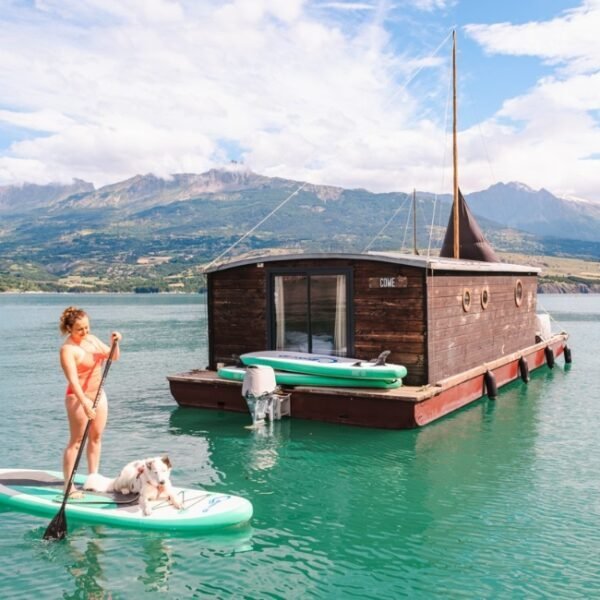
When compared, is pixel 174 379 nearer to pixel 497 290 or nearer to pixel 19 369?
pixel 497 290

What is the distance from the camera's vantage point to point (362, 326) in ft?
61.9

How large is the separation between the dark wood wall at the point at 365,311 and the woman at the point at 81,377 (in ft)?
30.9

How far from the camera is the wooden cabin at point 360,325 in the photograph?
17.8 metres

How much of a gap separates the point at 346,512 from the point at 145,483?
3573mm

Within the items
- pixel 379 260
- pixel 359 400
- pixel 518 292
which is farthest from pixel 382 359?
pixel 518 292

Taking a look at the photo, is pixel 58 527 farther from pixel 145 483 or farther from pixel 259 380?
pixel 259 380

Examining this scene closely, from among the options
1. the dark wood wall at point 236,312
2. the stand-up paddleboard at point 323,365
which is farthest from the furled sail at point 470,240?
the stand-up paddleboard at point 323,365

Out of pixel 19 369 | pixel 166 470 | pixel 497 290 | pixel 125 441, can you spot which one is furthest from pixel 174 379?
pixel 19 369

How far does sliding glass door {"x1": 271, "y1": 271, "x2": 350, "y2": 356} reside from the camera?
1917 centimetres

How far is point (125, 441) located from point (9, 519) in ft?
20.3

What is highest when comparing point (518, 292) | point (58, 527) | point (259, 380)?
point (518, 292)

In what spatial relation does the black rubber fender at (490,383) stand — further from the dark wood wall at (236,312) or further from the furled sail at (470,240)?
the furled sail at (470,240)

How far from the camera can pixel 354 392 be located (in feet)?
56.9

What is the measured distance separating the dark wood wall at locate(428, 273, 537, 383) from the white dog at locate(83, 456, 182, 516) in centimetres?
936
